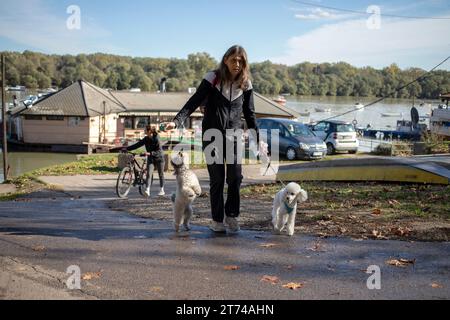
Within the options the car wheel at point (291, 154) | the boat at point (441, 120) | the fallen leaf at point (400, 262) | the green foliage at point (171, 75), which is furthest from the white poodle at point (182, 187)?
the green foliage at point (171, 75)

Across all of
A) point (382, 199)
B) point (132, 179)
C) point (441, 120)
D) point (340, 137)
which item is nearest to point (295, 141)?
point (340, 137)

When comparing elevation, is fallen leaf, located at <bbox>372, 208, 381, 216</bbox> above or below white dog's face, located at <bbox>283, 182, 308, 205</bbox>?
below

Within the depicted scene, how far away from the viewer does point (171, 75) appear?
112625 millimetres

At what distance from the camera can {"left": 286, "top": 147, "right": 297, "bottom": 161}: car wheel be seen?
83.8 ft

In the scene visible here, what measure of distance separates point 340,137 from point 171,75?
8767cm

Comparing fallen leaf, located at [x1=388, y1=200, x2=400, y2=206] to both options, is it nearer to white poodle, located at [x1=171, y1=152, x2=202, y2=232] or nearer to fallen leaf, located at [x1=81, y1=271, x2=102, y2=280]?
white poodle, located at [x1=171, y1=152, x2=202, y2=232]

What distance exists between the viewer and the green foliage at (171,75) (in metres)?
85.1

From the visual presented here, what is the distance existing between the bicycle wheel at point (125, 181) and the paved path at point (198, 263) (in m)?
6.70

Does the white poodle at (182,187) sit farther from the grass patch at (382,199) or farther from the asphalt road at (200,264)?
the grass patch at (382,199)

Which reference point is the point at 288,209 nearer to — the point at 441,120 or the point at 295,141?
the point at 295,141

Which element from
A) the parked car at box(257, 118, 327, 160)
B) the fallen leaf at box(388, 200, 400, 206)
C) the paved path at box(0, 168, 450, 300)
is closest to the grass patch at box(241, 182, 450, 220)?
the fallen leaf at box(388, 200, 400, 206)

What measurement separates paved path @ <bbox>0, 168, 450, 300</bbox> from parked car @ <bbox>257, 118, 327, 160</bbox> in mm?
18701

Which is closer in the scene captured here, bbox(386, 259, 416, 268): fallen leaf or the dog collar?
bbox(386, 259, 416, 268): fallen leaf

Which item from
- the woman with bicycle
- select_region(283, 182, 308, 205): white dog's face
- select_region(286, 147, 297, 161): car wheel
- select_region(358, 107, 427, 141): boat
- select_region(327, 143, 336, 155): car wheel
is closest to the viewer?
select_region(283, 182, 308, 205): white dog's face
